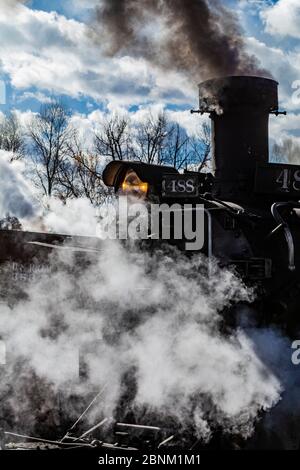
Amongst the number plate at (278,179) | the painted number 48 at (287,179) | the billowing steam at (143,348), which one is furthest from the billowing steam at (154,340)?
the painted number 48 at (287,179)

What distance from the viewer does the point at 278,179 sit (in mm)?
5859

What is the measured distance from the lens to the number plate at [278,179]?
5793mm

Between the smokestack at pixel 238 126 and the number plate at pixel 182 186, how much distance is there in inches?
27.5

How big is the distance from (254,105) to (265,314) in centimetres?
227

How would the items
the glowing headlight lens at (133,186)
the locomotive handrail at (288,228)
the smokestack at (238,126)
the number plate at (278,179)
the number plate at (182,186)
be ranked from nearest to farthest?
the locomotive handrail at (288,228)
the number plate at (182,186)
the glowing headlight lens at (133,186)
the number plate at (278,179)
the smokestack at (238,126)

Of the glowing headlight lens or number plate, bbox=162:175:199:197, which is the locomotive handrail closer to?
number plate, bbox=162:175:199:197

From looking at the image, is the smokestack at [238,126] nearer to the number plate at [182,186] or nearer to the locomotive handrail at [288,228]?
the number plate at [182,186]

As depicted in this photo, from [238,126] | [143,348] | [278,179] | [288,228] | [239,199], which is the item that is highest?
[238,126]

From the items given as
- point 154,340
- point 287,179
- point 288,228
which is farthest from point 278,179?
point 154,340

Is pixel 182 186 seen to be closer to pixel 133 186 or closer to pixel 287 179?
pixel 133 186

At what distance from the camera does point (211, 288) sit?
4.98 m

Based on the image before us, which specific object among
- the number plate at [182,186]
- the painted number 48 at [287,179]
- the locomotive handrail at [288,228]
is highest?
the painted number 48 at [287,179]

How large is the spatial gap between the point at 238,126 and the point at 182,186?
1.23 metres
